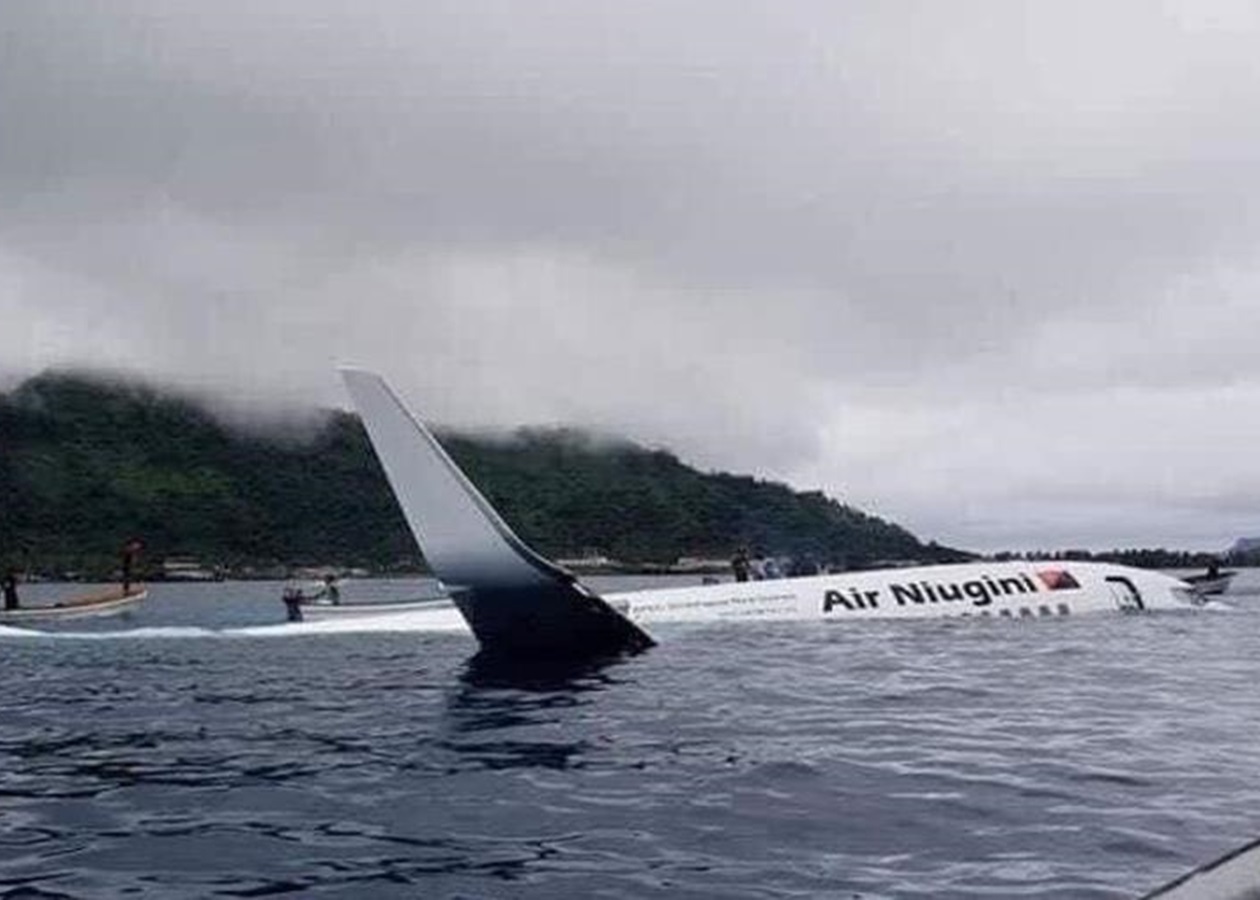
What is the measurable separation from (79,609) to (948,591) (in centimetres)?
3895

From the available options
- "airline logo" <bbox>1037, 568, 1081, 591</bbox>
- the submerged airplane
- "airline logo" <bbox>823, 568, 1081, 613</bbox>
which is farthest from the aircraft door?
the submerged airplane

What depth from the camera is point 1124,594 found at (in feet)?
139

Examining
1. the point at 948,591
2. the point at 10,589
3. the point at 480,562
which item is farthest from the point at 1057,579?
the point at 10,589

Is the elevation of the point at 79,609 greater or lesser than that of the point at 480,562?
lesser

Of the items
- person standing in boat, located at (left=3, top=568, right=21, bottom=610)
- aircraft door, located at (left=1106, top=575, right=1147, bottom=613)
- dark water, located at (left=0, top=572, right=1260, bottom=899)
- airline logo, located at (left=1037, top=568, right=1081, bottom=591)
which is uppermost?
person standing in boat, located at (left=3, top=568, right=21, bottom=610)

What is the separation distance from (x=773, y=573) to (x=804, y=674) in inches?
996

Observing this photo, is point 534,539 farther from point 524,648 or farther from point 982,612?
point 524,648

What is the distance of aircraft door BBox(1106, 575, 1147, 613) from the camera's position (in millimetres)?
42094

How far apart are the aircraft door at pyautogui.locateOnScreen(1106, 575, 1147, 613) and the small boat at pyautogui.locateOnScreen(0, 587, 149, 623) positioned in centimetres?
4197

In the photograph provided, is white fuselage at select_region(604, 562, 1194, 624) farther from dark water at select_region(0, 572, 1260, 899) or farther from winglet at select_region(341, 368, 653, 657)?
winglet at select_region(341, 368, 653, 657)

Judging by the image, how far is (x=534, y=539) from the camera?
15600 cm

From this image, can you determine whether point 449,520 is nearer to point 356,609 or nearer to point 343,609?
point 356,609

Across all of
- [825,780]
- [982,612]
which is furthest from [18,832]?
[982,612]

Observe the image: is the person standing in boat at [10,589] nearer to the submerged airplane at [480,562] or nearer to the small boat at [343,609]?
the small boat at [343,609]
